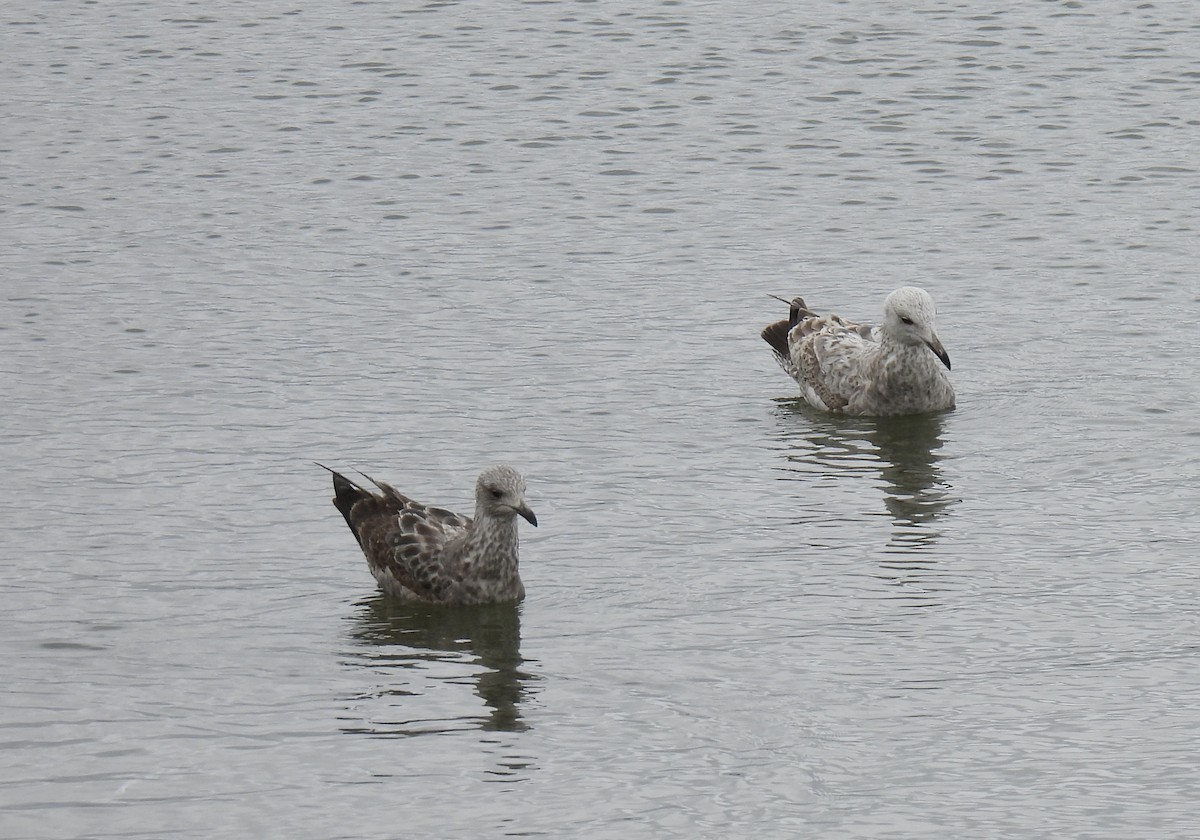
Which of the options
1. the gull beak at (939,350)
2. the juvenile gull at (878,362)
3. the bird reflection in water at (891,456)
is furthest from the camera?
the juvenile gull at (878,362)

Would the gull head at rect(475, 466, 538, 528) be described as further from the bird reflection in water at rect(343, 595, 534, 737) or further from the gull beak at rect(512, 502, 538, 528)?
the bird reflection in water at rect(343, 595, 534, 737)

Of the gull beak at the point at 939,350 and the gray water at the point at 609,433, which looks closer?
the gray water at the point at 609,433

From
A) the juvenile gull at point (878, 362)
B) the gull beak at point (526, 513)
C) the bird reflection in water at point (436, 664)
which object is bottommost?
the bird reflection in water at point (436, 664)

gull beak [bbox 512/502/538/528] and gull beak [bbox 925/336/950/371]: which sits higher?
gull beak [bbox 925/336/950/371]

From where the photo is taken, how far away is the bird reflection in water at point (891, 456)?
15.1 meters

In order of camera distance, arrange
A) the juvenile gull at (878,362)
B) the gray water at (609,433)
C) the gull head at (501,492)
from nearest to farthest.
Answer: the gray water at (609,433)
the gull head at (501,492)
the juvenile gull at (878,362)

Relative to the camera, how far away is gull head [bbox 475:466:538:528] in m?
13.6

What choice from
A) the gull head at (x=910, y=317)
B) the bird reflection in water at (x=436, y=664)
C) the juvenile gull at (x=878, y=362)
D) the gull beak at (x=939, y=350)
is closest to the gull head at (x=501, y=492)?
the bird reflection in water at (x=436, y=664)

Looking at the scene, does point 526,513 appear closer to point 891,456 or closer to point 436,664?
point 436,664

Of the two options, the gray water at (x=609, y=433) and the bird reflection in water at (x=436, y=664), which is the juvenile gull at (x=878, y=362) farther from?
the bird reflection in water at (x=436, y=664)

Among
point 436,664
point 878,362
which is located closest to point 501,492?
point 436,664

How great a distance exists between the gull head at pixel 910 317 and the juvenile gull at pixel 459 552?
5234mm

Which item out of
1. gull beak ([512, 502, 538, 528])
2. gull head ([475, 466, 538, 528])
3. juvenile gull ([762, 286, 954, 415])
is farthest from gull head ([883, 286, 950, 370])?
gull beak ([512, 502, 538, 528])

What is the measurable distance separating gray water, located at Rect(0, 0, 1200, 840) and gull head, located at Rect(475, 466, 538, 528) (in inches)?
24.3
